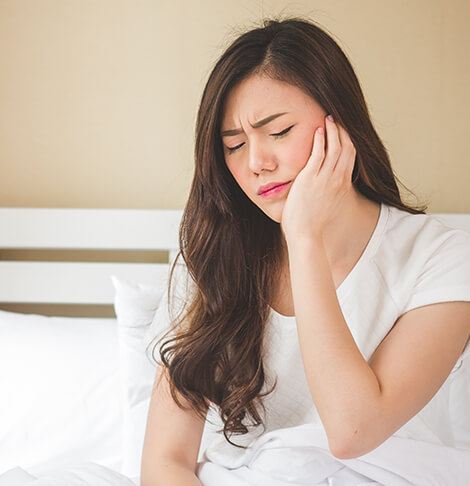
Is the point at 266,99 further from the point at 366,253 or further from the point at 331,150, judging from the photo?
the point at 366,253

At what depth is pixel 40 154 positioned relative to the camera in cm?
195

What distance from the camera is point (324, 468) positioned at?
0.96 metres

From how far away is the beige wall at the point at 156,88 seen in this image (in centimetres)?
188

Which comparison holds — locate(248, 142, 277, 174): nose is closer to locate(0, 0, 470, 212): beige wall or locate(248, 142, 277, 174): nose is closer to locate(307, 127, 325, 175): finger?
locate(307, 127, 325, 175): finger

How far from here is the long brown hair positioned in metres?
1.03

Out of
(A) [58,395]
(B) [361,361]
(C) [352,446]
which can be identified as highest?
(B) [361,361]

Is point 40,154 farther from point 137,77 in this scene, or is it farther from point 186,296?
point 186,296

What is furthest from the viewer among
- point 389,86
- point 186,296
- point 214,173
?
point 389,86

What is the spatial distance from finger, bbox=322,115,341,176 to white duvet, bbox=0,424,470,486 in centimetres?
44

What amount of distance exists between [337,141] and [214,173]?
9.9 inches

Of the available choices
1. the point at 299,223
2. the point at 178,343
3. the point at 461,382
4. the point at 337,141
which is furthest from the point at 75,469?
the point at 461,382

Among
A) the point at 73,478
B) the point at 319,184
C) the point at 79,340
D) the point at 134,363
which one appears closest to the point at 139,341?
the point at 134,363

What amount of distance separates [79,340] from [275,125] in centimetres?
91

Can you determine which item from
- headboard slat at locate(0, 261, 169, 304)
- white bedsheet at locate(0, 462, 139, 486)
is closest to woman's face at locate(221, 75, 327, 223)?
white bedsheet at locate(0, 462, 139, 486)
